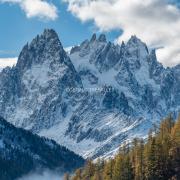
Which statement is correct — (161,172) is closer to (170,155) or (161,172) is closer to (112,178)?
(170,155)

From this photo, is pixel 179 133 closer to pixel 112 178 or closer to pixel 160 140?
pixel 160 140

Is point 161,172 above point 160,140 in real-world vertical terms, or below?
below

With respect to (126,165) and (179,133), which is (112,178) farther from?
(179,133)

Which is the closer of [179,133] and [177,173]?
[177,173]

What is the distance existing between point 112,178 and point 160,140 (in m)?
17.5

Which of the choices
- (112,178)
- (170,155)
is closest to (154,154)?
(170,155)

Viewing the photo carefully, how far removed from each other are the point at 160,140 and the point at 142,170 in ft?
48.4

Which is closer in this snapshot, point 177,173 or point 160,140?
point 177,173

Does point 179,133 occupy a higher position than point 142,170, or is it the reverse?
point 179,133

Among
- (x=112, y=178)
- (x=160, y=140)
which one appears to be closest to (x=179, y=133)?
(x=160, y=140)

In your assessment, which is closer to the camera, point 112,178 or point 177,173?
point 177,173

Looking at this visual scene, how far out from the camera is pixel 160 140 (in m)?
200

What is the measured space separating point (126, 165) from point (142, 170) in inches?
359

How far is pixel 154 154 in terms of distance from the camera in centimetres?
18800
